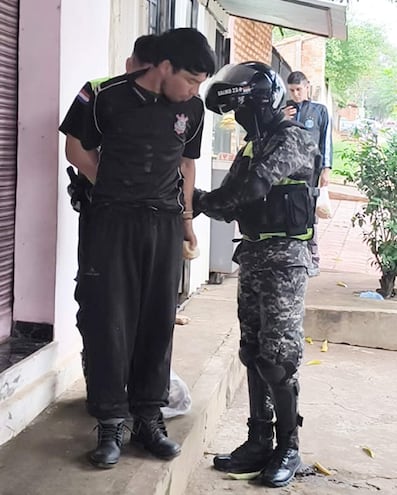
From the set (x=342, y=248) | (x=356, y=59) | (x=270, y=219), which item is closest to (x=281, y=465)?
(x=270, y=219)

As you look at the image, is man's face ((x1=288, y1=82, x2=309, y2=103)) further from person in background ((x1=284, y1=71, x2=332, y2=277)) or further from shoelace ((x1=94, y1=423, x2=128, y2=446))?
shoelace ((x1=94, y1=423, x2=128, y2=446))

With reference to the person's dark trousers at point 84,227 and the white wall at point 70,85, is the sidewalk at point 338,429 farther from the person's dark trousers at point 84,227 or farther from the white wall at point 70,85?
the person's dark trousers at point 84,227

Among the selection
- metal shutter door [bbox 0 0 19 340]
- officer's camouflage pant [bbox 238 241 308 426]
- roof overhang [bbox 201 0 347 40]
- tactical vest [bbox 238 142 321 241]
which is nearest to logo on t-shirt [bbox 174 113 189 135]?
tactical vest [bbox 238 142 321 241]

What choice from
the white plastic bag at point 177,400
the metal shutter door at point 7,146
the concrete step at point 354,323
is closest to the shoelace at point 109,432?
the white plastic bag at point 177,400

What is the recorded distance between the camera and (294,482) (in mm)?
3732

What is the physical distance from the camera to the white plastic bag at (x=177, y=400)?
12.0 feet

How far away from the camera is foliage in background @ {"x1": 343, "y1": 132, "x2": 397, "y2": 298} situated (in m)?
7.14

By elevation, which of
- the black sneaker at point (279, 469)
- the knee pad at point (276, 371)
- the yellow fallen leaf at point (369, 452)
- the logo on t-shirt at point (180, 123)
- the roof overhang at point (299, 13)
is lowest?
the yellow fallen leaf at point (369, 452)

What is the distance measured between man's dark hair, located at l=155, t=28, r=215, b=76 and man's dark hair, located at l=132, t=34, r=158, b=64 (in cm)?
2

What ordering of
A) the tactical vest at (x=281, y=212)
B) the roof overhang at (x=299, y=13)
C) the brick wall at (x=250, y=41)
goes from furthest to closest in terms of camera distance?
the brick wall at (x=250, y=41), the roof overhang at (x=299, y=13), the tactical vest at (x=281, y=212)

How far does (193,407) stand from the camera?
3865 mm

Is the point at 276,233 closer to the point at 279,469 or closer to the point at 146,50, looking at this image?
the point at 146,50

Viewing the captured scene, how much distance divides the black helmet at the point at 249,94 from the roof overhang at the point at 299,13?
4.14 meters

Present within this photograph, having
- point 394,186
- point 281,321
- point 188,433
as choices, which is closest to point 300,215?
point 281,321
